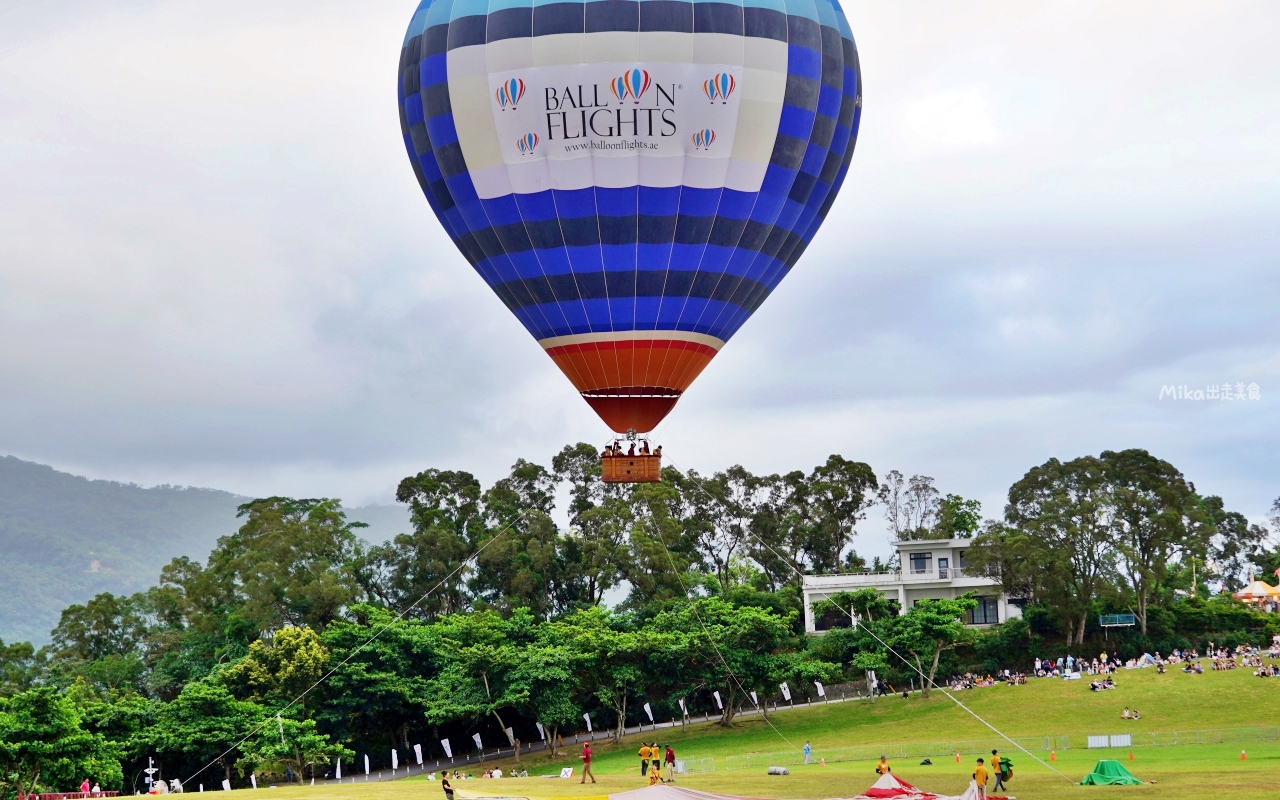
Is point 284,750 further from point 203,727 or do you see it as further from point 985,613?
point 985,613

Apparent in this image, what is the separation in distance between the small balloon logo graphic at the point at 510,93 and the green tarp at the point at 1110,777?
18824 mm

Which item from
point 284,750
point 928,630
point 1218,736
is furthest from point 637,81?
point 928,630

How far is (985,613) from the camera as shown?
79.8 m

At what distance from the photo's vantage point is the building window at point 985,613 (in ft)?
261

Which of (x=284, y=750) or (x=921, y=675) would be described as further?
(x=284, y=750)

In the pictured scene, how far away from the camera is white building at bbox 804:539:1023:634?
78875mm

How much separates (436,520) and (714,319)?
51012 millimetres

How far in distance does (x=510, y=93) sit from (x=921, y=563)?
187ft

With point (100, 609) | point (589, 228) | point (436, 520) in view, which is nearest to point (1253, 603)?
point (436, 520)

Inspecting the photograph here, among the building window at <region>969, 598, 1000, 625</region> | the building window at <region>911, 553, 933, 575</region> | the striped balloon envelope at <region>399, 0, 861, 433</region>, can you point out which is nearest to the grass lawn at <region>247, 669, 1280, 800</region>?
the striped balloon envelope at <region>399, 0, 861, 433</region>

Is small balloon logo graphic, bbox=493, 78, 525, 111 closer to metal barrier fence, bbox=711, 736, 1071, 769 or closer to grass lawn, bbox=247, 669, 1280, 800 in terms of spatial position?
grass lawn, bbox=247, 669, 1280, 800

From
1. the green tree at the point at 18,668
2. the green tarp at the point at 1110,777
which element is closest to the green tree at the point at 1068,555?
the green tarp at the point at 1110,777

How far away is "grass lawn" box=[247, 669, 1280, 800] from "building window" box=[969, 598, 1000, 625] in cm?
1741

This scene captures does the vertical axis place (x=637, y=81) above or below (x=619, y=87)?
above
